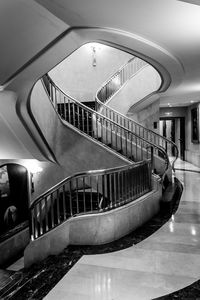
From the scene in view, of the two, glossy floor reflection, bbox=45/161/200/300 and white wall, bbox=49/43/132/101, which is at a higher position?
white wall, bbox=49/43/132/101

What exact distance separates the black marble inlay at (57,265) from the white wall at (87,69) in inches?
293

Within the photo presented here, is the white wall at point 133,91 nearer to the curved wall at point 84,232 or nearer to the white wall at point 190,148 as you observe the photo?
the white wall at point 190,148

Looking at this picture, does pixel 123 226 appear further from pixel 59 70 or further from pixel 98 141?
pixel 59 70

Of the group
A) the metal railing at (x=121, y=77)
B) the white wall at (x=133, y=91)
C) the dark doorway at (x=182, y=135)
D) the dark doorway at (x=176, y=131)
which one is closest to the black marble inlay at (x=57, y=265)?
the white wall at (x=133, y=91)

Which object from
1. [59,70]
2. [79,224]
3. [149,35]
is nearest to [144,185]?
[79,224]

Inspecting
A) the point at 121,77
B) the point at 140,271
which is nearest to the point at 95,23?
the point at 140,271

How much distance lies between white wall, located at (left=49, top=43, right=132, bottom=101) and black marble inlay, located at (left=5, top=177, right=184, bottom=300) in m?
7.43

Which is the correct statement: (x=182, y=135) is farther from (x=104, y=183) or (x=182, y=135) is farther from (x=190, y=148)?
(x=104, y=183)

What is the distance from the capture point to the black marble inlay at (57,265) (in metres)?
2.81

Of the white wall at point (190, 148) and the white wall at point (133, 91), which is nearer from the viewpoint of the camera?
the white wall at point (133, 91)

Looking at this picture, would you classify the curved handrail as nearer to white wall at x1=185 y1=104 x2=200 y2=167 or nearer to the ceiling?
the ceiling

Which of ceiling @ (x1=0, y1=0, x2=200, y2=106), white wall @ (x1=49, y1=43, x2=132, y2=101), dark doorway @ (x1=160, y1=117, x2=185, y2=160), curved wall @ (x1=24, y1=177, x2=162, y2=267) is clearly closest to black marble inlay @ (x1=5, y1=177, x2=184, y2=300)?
curved wall @ (x1=24, y1=177, x2=162, y2=267)

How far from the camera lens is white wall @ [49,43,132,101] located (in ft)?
36.2

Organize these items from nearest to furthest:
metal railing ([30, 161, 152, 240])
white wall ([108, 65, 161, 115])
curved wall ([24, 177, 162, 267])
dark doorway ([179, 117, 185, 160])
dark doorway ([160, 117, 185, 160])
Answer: curved wall ([24, 177, 162, 267]) → metal railing ([30, 161, 152, 240]) → white wall ([108, 65, 161, 115]) → dark doorway ([179, 117, 185, 160]) → dark doorway ([160, 117, 185, 160])
